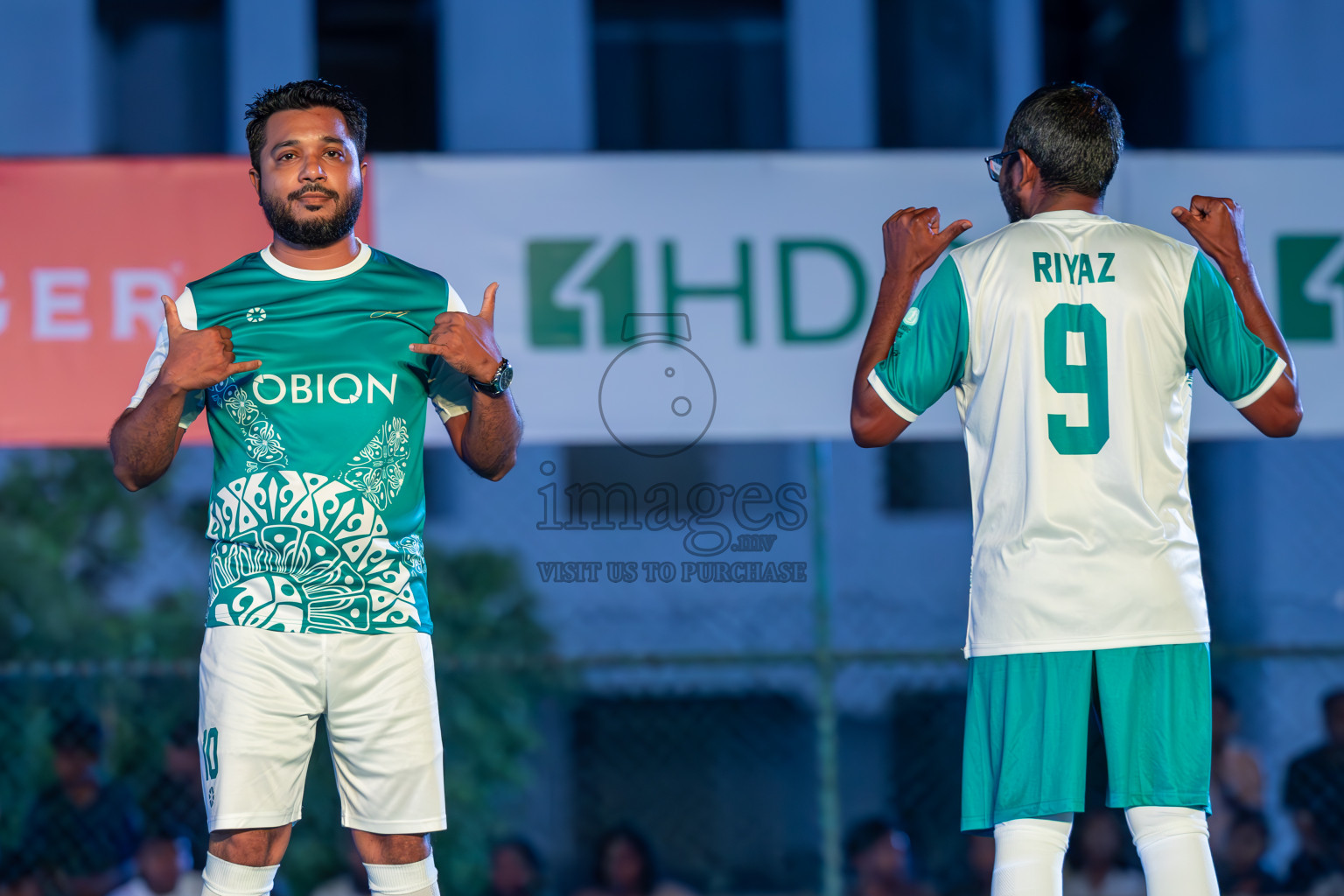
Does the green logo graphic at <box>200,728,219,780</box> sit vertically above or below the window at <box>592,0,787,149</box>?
below

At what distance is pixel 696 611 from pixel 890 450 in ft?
5.42

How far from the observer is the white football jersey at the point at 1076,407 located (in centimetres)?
225

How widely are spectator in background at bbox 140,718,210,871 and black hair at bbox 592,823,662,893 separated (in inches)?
54.4

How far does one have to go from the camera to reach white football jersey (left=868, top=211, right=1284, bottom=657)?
225 centimetres

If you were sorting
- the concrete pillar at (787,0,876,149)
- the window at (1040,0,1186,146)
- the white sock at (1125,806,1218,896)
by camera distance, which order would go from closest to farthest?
the white sock at (1125,806,1218,896) → the concrete pillar at (787,0,876,149) → the window at (1040,0,1186,146)

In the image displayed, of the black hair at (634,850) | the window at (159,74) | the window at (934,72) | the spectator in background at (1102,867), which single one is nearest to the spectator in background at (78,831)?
the black hair at (634,850)

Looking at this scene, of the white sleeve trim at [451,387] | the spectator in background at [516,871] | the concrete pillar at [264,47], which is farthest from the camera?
the concrete pillar at [264,47]

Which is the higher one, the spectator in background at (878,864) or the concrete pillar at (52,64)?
the concrete pillar at (52,64)

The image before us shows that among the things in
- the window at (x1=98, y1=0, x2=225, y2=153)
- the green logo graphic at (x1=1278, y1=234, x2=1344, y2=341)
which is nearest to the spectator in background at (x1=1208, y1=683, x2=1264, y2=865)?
the green logo graphic at (x1=1278, y1=234, x2=1344, y2=341)

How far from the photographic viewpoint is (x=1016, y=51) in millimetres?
8523

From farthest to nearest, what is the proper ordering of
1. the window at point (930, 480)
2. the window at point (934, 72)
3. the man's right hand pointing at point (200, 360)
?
1. the window at point (930, 480)
2. the window at point (934, 72)
3. the man's right hand pointing at point (200, 360)

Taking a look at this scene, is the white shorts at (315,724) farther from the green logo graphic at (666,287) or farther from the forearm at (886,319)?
the green logo graphic at (666,287)

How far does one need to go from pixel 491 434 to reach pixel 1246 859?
141 inches

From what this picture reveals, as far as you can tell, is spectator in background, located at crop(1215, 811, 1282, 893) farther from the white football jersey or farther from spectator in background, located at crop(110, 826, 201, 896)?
spectator in background, located at crop(110, 826, 201, 896)
